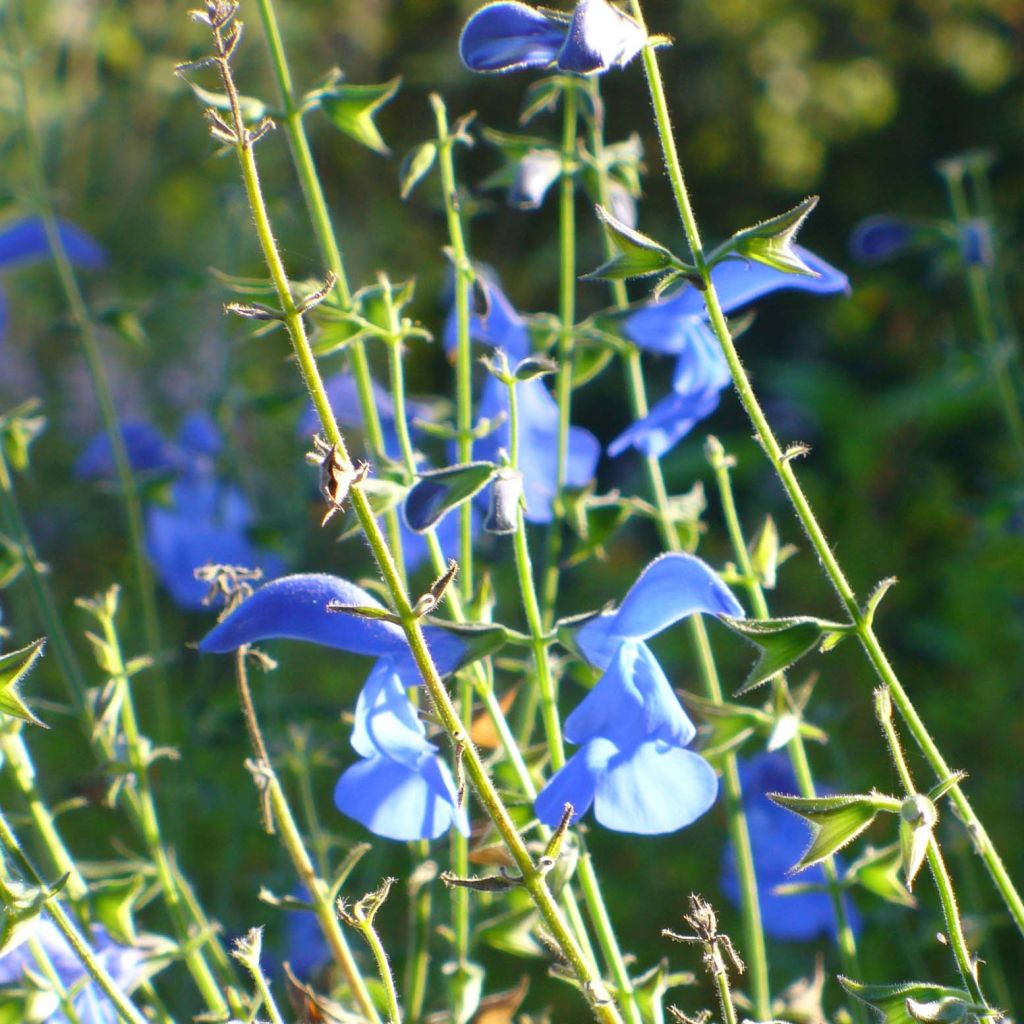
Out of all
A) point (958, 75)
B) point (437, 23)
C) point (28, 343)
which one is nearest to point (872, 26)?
point (958, 75)

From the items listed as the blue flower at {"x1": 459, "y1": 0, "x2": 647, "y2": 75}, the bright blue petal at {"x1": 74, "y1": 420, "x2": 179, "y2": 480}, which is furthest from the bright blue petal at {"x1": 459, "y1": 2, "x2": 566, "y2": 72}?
the bright blue petal at {"x1": 74, "y1": 420, "x2": 179, "y2": 480}

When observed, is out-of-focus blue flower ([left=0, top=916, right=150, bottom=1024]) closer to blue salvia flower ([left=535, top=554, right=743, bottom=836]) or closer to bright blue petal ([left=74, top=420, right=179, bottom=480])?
blue salvia flower ([left=535, top=554, right=743, bottom=836])

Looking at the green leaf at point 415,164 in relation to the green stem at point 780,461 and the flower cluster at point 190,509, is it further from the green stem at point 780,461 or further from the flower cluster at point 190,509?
the flower cluster at point 190,509

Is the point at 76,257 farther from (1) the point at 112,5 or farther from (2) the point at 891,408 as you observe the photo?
(1) the point at 112,5

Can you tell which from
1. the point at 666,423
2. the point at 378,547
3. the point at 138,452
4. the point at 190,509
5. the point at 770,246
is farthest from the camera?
the point at 190,509

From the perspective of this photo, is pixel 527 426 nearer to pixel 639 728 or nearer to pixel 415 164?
pixel 415 164

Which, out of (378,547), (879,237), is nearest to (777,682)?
(378,547)
